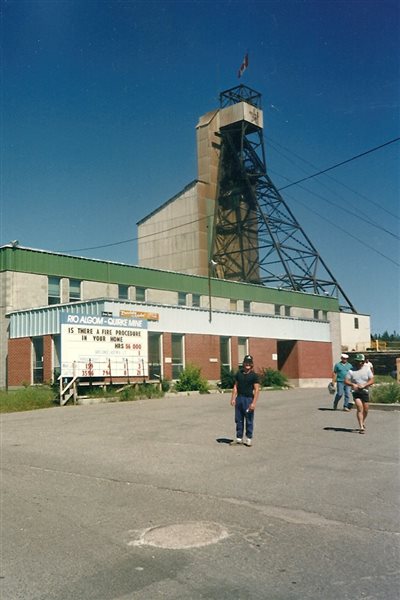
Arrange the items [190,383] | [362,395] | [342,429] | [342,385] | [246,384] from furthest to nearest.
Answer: [190,383], [342,385], [342,429], [362,395], [246,384]

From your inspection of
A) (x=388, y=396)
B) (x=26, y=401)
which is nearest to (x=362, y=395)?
(x=388, y=396)

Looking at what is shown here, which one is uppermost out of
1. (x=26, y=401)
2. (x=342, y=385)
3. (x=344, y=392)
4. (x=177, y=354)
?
(x=177, y=354)

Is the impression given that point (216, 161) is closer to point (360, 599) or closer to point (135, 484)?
point (135, 484)

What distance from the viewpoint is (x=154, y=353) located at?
112 ft

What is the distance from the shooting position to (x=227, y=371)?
37469 millimetres

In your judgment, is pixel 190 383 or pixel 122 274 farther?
pixel 122 274

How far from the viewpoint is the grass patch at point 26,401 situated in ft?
73.7

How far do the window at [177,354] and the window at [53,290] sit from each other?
7.23 m

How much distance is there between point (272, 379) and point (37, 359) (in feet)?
46.1

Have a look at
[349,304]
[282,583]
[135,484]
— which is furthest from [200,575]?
[349,304]

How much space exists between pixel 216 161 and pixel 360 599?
55692mm

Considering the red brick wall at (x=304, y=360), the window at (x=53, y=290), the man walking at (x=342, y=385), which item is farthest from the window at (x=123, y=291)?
the man walking at (x=342, y=385)

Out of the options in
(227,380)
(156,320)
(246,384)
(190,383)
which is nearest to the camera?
(246,384)

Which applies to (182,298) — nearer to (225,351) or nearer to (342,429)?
(225,351)
